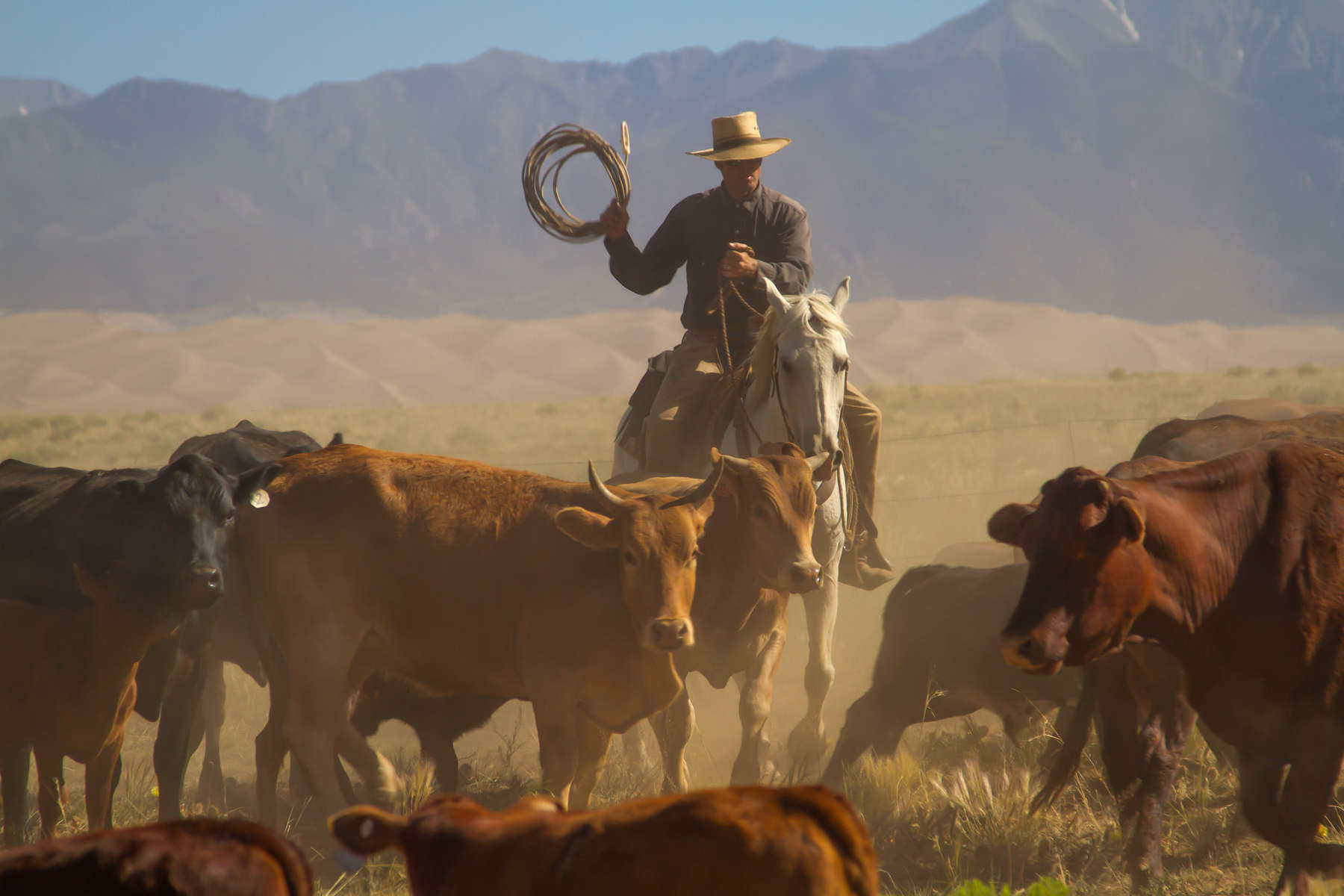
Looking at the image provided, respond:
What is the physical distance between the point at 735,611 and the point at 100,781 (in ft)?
9.27

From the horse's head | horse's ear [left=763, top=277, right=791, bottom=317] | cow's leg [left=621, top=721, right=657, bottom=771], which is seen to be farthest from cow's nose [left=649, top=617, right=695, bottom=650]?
horse's ear [left=763, top=277, right=791, bottom=317]

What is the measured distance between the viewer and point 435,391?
244ft

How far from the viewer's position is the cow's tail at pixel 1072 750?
5.11 m

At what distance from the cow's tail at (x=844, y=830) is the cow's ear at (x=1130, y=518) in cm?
196

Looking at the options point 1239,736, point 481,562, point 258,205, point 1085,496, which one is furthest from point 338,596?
point 258,205

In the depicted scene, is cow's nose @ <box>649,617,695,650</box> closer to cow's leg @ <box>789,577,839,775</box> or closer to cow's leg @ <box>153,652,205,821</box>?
cow's leg @ <box>153,652,205,821</box>

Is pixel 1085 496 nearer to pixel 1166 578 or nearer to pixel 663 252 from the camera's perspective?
pixel 1166 578

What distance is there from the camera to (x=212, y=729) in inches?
307

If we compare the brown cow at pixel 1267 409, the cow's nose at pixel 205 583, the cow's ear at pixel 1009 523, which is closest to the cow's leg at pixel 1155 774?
the cow's ear at pixel 1009 523

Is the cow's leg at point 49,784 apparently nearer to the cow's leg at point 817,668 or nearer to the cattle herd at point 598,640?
the cattle herd at point 598,640

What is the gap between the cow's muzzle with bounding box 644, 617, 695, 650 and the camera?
4.79m

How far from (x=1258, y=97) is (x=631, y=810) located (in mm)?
183901

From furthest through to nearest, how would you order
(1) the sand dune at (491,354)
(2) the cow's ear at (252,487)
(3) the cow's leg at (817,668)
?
(1) the sand dune at (491,354) < (3) the cow's leg at (817,668) < (2) the cow's ear at (252,487)

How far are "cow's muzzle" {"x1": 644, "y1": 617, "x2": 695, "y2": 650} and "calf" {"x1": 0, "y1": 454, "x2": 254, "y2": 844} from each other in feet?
5.76
